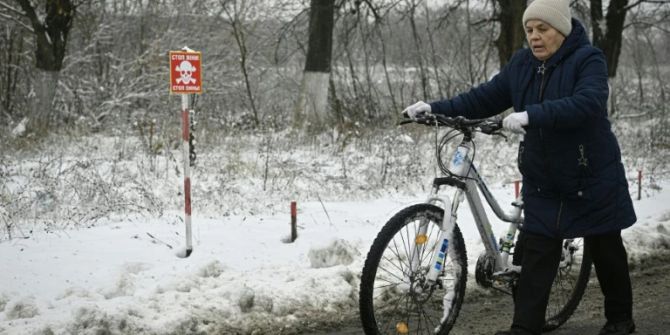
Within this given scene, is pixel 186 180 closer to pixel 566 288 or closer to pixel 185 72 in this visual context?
pixel 185 72

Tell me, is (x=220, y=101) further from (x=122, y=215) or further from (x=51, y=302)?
(x=51, y=302)

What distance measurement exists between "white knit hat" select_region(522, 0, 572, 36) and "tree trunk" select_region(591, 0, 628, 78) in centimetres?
1511

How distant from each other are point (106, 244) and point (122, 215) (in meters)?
1.09

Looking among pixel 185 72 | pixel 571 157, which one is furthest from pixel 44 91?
pixel 571 157

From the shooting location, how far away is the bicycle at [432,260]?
10.9ft

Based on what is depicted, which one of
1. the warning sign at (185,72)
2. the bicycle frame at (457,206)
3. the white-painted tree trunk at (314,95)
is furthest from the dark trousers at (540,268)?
the white-painted tree trunk at (314,95)

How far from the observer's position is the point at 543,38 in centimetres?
321

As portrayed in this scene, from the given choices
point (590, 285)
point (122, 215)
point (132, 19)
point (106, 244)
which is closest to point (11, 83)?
point (132, 19)

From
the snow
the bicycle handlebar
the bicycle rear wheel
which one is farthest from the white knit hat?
the snow

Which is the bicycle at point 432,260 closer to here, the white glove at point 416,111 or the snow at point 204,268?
the white glove at point 416,111

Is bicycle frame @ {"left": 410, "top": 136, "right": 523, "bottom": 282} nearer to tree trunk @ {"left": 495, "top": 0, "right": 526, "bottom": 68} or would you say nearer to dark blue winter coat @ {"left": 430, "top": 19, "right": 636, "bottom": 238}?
dark blue winter coat @ {"left": 430, "top": 19, "right": 636, "bottom": 238}

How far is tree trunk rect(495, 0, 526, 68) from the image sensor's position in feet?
43.9

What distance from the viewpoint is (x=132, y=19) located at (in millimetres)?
19047

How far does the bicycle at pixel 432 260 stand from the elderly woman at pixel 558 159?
0.26m
